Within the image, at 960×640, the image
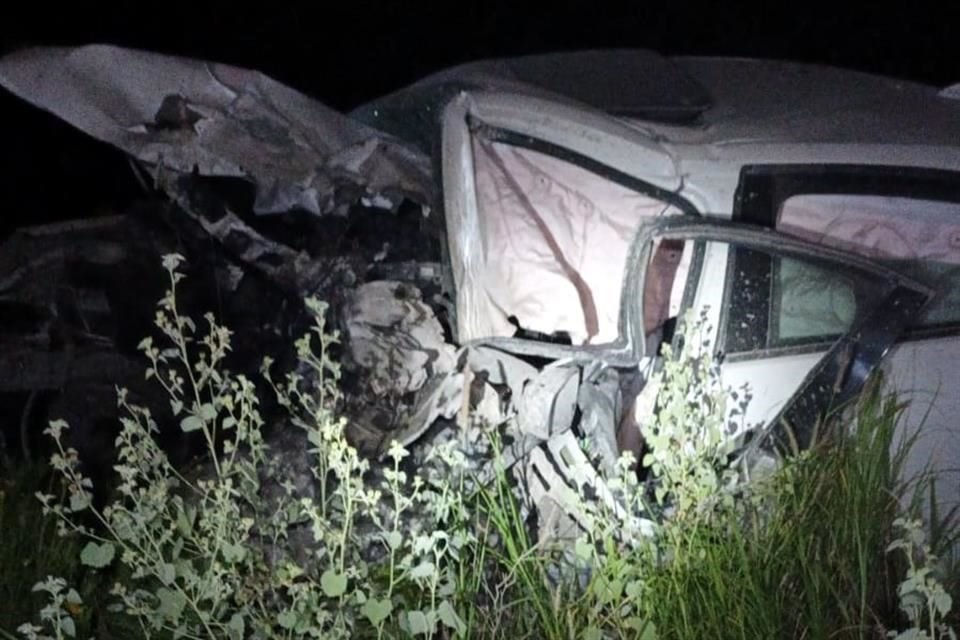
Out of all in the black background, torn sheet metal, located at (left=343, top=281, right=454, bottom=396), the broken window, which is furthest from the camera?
the black background

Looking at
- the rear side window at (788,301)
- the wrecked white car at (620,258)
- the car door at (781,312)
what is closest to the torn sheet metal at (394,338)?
the wrecked white car at (620,258)

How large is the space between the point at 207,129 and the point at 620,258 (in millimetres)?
1474

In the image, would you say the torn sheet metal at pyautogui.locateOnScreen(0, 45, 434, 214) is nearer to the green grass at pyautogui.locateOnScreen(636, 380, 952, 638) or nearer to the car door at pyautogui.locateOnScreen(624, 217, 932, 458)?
the car door at pyautogui.locateOnScreen(624, 217, 932, 458)

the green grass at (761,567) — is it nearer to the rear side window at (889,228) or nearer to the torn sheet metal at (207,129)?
the rear side window at (889,228)

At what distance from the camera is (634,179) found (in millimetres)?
3766

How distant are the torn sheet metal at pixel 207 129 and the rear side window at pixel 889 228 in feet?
4.01

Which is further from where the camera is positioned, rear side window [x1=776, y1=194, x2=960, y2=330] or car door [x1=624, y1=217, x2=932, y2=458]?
rear side window [x1=776, y1=194, x2=960, y2=330]

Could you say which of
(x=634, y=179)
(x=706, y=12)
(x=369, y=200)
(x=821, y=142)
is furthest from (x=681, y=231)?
(x=706, y=12)

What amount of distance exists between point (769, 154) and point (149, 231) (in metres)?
2.19

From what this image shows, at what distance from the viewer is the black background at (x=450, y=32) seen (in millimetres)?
9156

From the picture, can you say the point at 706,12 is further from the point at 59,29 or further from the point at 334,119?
the point at 334,119

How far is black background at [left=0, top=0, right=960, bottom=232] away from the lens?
9156 millimetres

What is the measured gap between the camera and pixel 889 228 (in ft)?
12.5

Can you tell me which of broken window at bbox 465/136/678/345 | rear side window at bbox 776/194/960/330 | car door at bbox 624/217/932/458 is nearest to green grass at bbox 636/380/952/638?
car door at bbox 624/217/932/458
